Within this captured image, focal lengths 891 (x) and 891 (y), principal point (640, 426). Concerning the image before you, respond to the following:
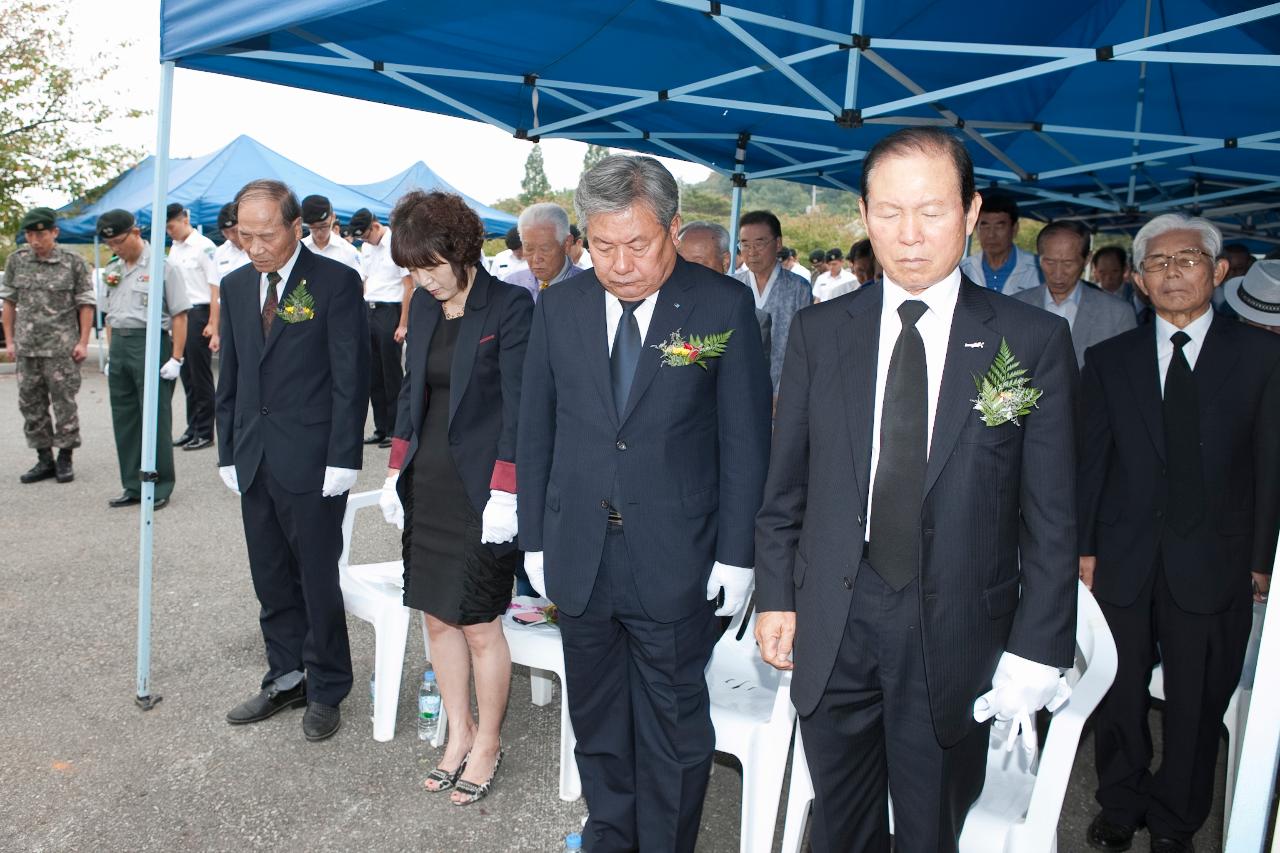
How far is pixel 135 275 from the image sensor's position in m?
6.46

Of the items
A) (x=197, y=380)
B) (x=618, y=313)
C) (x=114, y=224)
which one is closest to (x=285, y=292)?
(x=618, y=313)

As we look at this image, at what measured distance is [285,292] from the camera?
10.7ft

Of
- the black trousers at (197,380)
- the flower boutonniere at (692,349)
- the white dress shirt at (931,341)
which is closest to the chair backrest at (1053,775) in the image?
the white dress shirt at (931,341)

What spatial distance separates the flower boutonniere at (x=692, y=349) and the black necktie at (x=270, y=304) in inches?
66.9

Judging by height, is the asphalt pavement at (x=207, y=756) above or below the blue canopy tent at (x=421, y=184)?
below

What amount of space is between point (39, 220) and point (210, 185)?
7.13 meters

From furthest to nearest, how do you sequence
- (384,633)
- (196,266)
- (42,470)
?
(196,266), (42,470), (384,633)

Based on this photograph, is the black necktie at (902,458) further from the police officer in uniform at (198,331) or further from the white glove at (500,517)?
the police officer in uniform at (198,331)

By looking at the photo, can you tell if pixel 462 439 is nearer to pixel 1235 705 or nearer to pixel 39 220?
pixel 1235 705

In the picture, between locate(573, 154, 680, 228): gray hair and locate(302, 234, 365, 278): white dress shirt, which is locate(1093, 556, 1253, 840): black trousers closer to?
locate(573, 154, 680, 228): gray hair

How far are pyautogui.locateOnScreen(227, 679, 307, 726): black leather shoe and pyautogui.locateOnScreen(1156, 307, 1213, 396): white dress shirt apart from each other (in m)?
3.30

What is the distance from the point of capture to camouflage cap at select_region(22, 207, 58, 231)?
6.45 m

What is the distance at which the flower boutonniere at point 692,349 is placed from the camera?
230 cm

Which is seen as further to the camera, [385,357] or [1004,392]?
[385,357]
